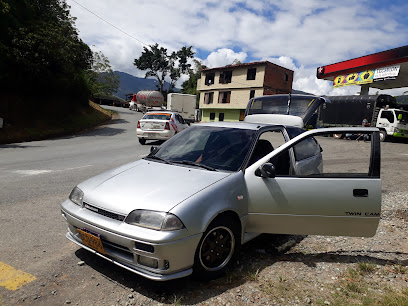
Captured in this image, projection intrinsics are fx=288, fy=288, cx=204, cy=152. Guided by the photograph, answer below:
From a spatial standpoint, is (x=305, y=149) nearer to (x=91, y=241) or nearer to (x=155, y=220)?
(x=155, y=220)

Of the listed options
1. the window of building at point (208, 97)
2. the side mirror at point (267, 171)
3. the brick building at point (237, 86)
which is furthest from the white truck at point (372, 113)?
the window of building at point (208, 97)

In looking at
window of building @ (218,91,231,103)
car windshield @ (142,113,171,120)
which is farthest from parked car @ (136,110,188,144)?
window of building @ (218,91,231,103)

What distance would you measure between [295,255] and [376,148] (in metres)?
1.58

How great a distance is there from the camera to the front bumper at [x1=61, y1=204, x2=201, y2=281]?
246cm

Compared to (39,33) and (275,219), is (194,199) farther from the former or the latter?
(39,33)

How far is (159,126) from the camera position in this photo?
12922 mm

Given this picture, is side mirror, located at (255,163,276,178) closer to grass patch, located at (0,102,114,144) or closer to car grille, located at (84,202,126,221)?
car grille, located at (84,202,126,221)

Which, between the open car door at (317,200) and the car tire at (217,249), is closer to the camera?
the car tire at (217,249)

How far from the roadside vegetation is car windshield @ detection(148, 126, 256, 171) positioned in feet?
46.9

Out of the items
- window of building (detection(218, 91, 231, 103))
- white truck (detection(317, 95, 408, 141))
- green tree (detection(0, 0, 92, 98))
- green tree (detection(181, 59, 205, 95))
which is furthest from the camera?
green tree (detection(181, 59, 205, 95))

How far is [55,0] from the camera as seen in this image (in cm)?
2155

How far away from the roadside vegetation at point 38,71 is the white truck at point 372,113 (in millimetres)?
16710

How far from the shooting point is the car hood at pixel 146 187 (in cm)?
264

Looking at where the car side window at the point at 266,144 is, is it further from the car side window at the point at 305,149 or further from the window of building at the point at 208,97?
the window of building at the point at 208,97
